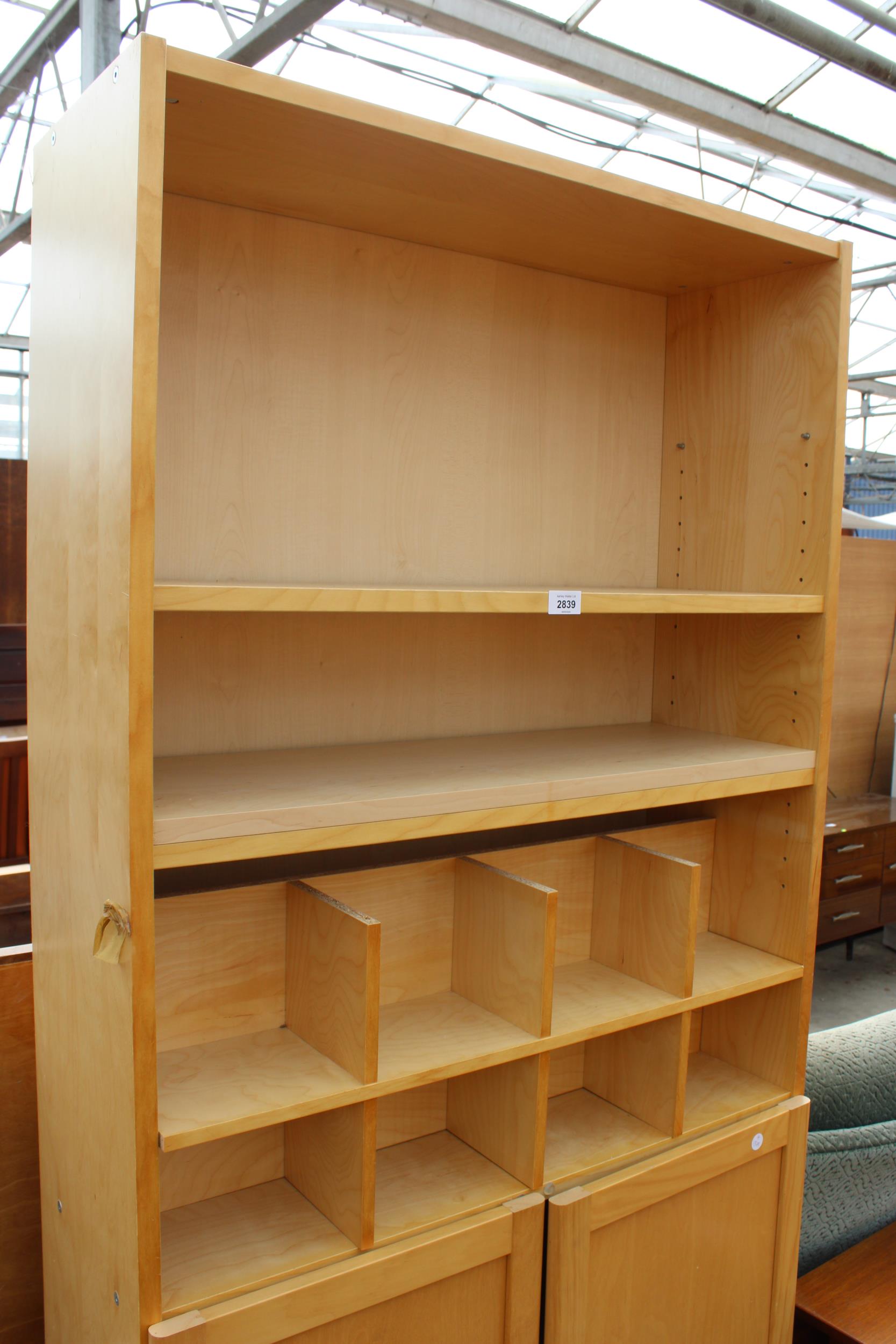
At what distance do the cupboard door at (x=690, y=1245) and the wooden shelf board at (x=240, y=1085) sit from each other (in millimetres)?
446

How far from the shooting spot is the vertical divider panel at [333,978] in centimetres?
128

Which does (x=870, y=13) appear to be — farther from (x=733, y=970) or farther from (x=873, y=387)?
(x=873, y=387)

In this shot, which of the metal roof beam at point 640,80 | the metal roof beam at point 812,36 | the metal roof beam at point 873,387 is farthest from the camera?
the metal roof beam at point 873,387

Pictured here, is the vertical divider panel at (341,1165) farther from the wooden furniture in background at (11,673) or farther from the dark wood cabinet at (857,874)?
the dark wood cabinet at (857,874)

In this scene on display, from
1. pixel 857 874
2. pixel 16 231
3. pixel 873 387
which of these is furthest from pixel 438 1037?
pixel 873 387

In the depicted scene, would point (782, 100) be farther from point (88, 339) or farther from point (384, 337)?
point (88, 339)

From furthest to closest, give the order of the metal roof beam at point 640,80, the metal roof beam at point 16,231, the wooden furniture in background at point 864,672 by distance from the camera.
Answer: the metal roof beam at point 16,231 → the wooden furniture in background at point 864,672 → the metal roof beam at point 640,80

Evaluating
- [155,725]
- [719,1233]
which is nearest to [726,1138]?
[719,1233]

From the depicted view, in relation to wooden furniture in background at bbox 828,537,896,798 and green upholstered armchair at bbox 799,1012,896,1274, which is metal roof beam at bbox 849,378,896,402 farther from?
green upholstered armchair at bbox 799,1012,896,1274

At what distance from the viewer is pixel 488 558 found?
69.1 inches

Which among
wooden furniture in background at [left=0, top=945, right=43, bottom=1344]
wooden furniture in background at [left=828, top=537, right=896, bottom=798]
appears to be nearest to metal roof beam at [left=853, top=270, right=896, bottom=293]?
wooden furniture in background at [left=828, top=537, right=896, bottom=798]

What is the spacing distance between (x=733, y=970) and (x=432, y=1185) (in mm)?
628

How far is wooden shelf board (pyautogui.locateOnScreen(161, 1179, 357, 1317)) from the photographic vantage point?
4.17 ft

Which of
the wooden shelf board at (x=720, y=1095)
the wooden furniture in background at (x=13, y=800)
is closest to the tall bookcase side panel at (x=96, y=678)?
the wooden shelf board at (x=720, y=1095)
